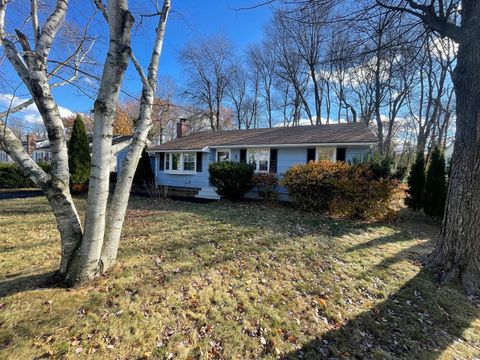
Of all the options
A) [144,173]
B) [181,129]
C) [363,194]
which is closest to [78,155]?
[144,173]

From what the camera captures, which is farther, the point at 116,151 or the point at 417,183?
the point at 116,151

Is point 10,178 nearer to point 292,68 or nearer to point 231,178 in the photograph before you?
point 231,178

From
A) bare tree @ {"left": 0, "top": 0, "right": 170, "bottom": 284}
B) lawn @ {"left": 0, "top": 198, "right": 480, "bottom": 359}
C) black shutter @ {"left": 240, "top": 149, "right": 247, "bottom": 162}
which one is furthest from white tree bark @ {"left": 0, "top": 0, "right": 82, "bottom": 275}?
black shutter @ {"left": 240, "top": 149, "right": 247, "bottom": 162}

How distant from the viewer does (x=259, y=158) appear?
13836mm

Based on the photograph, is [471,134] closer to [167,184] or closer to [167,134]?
[167,184]

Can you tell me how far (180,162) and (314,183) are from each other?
30.8ft

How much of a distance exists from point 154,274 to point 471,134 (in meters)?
5.75

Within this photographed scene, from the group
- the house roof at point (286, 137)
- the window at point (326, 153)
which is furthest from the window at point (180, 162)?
the window at point (326, 153)

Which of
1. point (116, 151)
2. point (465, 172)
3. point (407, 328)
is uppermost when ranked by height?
point (116, 151)

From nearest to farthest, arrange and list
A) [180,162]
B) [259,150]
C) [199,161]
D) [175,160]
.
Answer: [259,150]
[199,161]
[180,162]
[175,160]

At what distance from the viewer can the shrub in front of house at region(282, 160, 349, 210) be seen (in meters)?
9.19

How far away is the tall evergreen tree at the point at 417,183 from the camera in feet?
33.5

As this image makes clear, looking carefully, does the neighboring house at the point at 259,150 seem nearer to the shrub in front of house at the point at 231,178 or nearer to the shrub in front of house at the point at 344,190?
the shrub in front of house at the point at 231,178

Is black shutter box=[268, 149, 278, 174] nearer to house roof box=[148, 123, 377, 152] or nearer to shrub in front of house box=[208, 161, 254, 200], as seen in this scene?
house roof box=[148, 123, 377, 152]
